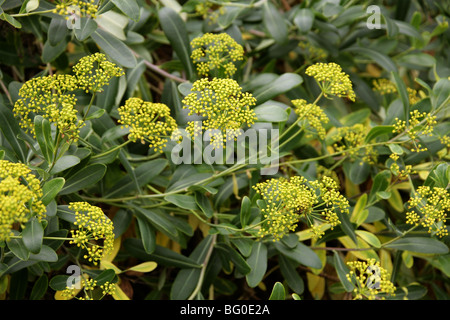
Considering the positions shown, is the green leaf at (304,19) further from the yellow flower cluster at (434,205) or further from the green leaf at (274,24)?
the yellow flower cluster at (434,205)

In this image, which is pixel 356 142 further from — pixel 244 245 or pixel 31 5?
pixel 31 5

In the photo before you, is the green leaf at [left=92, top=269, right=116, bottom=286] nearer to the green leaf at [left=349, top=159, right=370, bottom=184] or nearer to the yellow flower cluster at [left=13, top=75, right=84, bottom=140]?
the yellow flower cluster at [left=13, top=75, right=84, bottom=140]

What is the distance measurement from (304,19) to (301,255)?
2.36 ft

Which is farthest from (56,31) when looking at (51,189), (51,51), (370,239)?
(370,239)

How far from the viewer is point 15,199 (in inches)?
33.0

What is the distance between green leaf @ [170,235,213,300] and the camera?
4.30ft

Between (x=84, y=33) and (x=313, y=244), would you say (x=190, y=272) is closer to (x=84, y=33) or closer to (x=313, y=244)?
(x=313, y=244)

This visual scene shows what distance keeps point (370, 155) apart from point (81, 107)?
2.79ft

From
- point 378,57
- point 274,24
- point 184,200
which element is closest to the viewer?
point 184,200

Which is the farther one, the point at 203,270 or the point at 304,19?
the point at 304,19

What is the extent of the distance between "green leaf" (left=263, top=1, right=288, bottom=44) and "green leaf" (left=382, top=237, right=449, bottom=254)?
70 cm

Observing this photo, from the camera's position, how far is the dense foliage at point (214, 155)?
1038mm

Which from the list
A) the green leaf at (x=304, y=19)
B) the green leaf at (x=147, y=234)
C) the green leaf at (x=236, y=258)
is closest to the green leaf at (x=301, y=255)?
the green leaf at (x=236, y=258)
